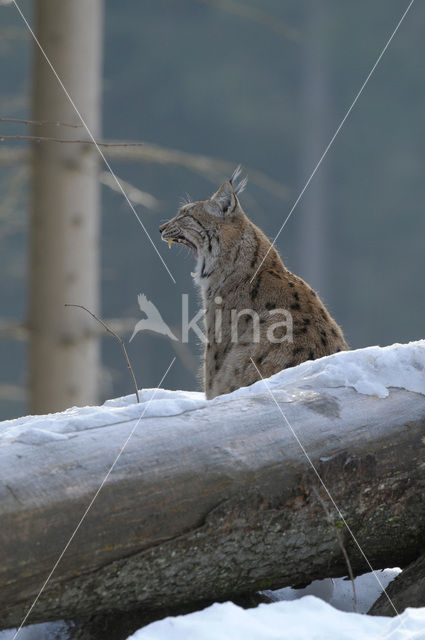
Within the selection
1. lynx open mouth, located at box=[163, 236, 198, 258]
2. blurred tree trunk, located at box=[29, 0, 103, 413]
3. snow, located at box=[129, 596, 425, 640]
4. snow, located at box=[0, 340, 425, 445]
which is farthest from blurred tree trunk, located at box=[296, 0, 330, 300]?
snow, located at box=[129, 596, 425, 640]

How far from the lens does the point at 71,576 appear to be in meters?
2.55

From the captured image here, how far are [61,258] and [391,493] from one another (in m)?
4.29

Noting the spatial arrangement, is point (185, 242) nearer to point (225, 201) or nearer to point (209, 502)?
point (225, 201)

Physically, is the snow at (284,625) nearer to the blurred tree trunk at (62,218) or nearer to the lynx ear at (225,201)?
the lynx ear at (225,201)

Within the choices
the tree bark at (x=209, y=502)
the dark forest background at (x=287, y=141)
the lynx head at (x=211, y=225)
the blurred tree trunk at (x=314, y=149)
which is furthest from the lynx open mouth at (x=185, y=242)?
the dark forest background at (x=287, y=141)

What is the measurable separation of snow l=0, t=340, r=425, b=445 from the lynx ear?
2077mm

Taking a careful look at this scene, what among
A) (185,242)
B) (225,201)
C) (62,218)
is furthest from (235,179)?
(62,218)

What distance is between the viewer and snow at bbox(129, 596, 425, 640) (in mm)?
2371

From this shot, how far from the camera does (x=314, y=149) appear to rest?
874 inches

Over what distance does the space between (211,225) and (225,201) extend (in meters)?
0.17

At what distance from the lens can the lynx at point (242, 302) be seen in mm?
4539

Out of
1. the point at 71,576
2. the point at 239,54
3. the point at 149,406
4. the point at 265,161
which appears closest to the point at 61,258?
the point at 149,406

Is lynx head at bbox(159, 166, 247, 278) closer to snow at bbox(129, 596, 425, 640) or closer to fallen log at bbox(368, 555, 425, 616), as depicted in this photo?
fallen log at bbox(368, 555, 425, 616)

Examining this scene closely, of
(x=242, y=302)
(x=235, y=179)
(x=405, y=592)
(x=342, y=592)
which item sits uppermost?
(x=235, y=179)
